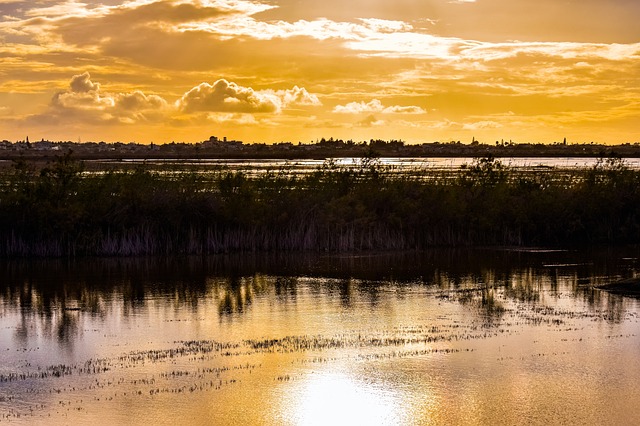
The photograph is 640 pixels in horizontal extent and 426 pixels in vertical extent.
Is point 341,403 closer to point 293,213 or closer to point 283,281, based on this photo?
point 283,281

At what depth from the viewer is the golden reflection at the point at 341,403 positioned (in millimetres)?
13766

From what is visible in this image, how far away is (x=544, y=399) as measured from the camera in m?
14.8

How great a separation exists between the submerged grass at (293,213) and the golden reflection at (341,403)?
20.0 meters

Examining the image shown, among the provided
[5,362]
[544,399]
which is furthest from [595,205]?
[5,362]

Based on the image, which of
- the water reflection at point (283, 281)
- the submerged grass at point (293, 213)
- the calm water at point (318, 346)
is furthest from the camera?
the submerged grass at point (293, 213)

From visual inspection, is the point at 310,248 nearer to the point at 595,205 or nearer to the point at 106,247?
the point at 106,247

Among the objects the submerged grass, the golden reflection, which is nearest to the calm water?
the golden reflection

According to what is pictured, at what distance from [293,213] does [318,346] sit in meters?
19.0

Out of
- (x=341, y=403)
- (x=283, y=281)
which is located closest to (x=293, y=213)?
(x=283, y=281)

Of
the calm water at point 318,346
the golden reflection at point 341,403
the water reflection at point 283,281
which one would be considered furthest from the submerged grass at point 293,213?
the golden reflection at point 341,403

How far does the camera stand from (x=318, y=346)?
1852 centimetres

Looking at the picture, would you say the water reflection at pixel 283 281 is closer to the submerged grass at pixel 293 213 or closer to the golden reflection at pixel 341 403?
the submerged grass at pixel 293 213

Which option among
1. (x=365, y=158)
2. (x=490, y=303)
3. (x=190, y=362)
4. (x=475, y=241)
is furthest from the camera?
(x=365, y=158)

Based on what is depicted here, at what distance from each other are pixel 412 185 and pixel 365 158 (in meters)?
4.17
